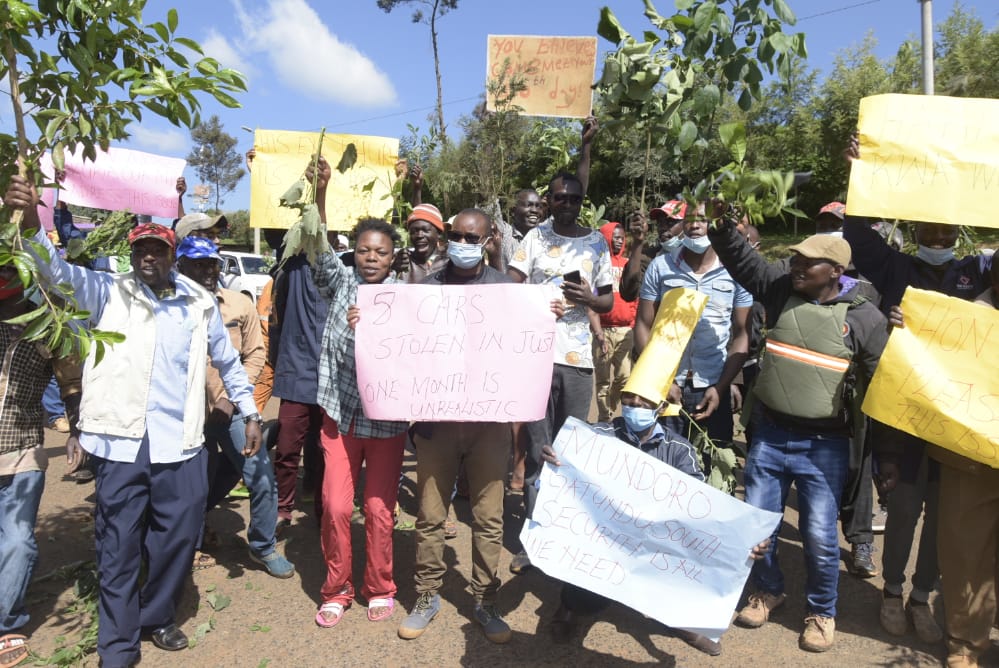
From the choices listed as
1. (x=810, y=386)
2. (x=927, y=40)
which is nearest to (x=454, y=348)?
(x=810, y=386)

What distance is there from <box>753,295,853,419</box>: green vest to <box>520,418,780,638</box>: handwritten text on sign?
686 millimetres

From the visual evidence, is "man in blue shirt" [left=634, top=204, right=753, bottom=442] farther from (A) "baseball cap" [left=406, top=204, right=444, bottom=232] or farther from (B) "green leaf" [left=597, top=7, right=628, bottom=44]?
(A) "baseball cap" [left=406, top=204, right=444, bottom=232]

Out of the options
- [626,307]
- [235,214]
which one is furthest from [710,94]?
[235,214]

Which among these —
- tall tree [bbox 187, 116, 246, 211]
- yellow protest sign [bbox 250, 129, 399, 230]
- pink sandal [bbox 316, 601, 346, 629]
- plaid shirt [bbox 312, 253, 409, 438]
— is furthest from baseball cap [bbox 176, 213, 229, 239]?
tall tree [bbox 187, 116, 246, 211]

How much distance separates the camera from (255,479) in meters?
4.24

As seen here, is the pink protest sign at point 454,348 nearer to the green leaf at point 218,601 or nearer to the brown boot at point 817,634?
the green leaf at point 218,601

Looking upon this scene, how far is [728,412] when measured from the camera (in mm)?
4375

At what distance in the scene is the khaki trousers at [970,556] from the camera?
3354 millimetres

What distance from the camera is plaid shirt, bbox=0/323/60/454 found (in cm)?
334

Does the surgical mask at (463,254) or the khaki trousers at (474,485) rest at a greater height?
the surgical mask at (463,254)

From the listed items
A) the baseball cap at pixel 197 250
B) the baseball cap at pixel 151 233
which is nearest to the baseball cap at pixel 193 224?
the baseball cap at pixel 197 250

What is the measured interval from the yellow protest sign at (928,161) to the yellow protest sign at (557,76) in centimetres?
390

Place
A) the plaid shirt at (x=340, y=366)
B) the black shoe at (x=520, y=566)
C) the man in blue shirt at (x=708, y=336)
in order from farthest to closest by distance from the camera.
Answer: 1. the black shoe at (x=520, y=566)
2. the man in blue shirt at (x=708, y=336)
3. the plaid shirt at (x=340, y=366)

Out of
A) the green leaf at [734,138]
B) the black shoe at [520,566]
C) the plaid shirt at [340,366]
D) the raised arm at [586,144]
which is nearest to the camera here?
the green leaf at [734,138]
